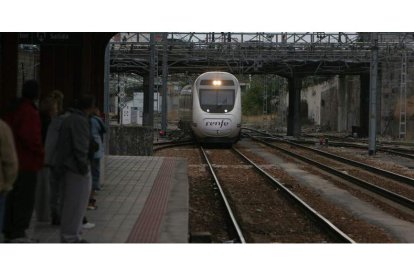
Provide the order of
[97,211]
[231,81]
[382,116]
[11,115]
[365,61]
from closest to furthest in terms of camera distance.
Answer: [11,115] → [97,211] → [231,81] → [365,61] → [382,116]

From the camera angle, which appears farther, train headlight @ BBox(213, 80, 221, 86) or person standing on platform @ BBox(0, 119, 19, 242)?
train headlight @ BBox(213, 80, 221, 86)

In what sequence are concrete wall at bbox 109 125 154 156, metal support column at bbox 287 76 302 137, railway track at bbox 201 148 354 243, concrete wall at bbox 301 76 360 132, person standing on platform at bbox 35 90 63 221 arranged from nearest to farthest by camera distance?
person standing on platform at bbox 35 90 63 221
railway track at bbox 201 148 354 243
concrete wall at bbox 109 125 154 156
metal support column at bbox 287 76 302 137
concrete wall at bbox 301 76 360 132

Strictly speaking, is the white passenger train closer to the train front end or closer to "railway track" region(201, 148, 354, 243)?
the train front end

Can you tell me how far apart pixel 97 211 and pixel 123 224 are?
113 cm

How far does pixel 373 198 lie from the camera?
12.4 metres

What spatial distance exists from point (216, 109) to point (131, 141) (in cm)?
577

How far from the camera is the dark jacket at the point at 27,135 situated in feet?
18.7

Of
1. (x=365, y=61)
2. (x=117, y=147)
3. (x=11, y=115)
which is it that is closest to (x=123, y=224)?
(x=11, y=115)

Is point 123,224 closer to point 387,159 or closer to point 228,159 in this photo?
point 228,159

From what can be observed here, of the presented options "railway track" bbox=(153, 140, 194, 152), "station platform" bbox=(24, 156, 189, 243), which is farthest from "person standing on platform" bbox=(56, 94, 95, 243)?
"railway track" bbox=(153, 140, 194, 152)

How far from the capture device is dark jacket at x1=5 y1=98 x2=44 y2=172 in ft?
18.7

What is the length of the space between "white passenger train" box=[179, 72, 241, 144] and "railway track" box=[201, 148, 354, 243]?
31.9ft

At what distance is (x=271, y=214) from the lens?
10.6 m

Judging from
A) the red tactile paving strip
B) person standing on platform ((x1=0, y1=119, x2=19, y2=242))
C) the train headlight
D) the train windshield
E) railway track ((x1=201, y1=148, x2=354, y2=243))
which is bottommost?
railway track ((x1=201, y1=148, x2=354, y2=243))
